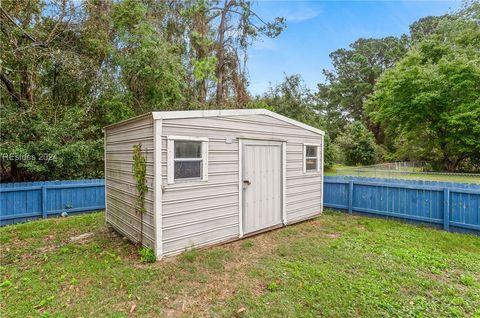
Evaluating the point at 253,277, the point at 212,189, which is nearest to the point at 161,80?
the point at 212,189

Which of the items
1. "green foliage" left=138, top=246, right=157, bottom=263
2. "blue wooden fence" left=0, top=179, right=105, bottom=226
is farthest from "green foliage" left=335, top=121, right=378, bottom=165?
"green foliage" left=138, top=246, right=157, bottom=263

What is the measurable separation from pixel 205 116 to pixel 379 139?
32336 mm

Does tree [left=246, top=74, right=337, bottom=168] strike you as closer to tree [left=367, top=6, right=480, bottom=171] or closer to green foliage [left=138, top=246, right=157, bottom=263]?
tree [left=367, top=6, right=480, bottom=171]

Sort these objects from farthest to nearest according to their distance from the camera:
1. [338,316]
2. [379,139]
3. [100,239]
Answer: [379,139] → [100,239] → [338,316]

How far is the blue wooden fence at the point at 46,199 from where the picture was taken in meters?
6.15

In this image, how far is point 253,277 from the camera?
3.57 m

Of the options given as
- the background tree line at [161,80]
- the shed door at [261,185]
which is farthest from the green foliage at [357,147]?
the shed door at [261,185]

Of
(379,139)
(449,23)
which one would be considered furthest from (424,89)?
(379,139)

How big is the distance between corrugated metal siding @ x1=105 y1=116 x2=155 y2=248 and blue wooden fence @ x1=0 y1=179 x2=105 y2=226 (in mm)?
1749

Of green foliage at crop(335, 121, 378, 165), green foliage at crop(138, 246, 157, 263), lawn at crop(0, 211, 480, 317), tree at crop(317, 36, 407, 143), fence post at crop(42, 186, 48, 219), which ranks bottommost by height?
lawn at crop(0, 211, 480, 317)

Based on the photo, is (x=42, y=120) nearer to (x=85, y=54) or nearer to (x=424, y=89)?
(x=85, y=54)

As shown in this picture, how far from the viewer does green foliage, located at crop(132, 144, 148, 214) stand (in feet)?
13.8

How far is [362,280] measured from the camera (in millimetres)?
3453

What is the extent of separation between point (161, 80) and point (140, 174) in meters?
6.64
